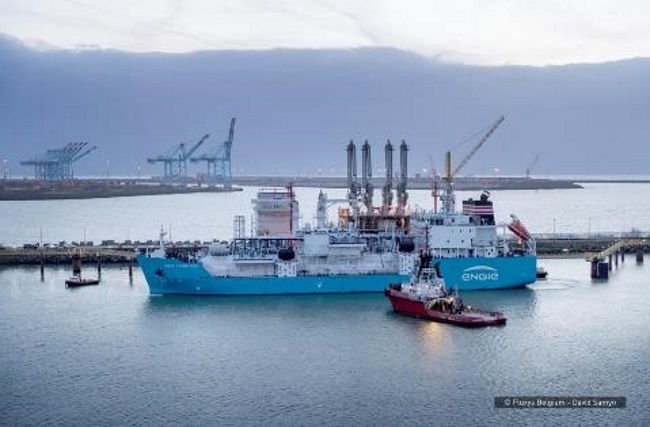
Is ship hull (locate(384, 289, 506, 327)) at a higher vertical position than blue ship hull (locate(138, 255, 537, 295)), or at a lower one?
lower

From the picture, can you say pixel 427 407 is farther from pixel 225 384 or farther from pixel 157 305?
pixel 157 305

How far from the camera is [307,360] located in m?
28.6

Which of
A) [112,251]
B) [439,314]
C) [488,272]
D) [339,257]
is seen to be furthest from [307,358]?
[112,251]

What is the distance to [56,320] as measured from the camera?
35500 millimetres

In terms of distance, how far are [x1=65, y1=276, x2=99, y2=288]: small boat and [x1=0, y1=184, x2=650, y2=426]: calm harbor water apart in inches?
31.2

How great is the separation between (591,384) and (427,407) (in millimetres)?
5801

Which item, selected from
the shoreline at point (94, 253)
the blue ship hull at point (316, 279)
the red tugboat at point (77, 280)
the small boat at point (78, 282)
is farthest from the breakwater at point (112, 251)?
the blue ship hull at point (316, 279)

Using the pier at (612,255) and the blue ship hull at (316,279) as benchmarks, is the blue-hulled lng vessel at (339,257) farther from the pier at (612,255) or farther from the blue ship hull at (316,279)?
the pier at (612,255)

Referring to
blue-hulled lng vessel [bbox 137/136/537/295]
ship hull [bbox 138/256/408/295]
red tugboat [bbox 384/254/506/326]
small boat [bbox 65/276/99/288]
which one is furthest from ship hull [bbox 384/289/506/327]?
small boat [bbox 65/276/99/288]

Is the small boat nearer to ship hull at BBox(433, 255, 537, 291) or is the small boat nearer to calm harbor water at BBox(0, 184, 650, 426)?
calm harbor water at BBox(0, 184, 650, 426)

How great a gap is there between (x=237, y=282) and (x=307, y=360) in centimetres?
1386

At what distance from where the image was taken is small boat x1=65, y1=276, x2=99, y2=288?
149 feet

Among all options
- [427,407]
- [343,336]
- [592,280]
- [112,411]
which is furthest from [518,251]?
[112,411]

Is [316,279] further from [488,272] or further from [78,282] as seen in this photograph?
[78,282]
